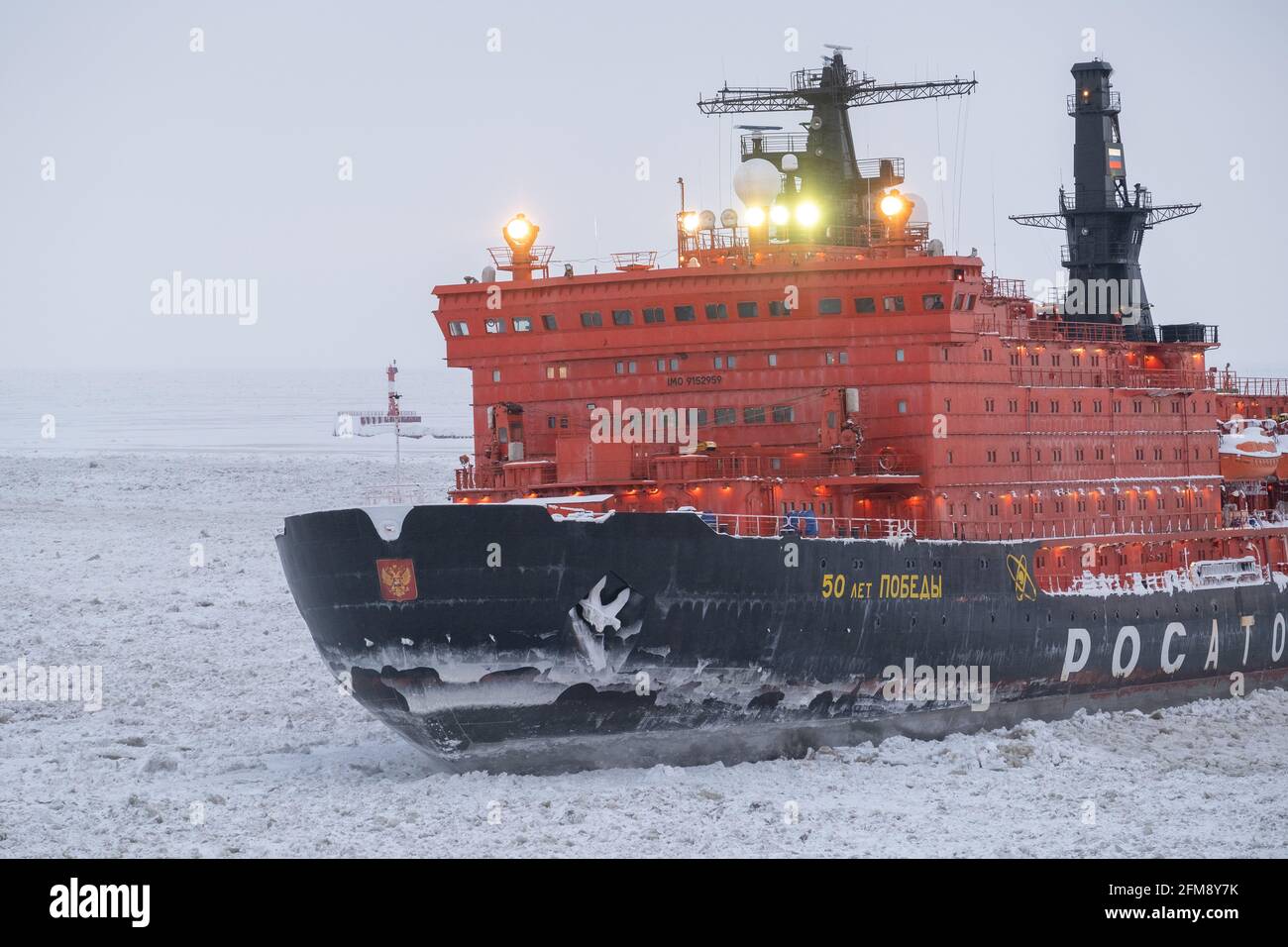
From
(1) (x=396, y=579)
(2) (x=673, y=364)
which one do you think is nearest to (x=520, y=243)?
(2) (x=673, y=364)

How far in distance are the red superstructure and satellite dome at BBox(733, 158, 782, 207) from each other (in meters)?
0.60

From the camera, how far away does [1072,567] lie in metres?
36.8

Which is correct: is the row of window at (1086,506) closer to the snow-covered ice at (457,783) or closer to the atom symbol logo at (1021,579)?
the atom symbol logo at (1021,579)

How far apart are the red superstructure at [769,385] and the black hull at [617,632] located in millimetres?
2007

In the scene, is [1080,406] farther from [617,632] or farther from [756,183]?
[617,632]

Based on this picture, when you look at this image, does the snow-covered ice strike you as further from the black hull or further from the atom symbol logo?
the atom symbol logo

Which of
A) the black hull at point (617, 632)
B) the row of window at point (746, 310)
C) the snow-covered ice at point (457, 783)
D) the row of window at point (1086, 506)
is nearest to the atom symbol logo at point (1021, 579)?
the row of window at point (1086, 506)

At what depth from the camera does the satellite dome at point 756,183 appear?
121ft

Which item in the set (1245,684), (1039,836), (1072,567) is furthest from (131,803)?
(1245,684)

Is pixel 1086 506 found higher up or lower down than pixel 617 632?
higher up

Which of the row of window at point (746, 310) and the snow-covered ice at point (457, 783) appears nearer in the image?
the snow-covered ice at point (457, 783)

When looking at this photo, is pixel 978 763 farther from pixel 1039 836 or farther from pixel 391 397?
pixel 391 397

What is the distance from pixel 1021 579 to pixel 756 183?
951 centimetres

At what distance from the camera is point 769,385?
109 ft
